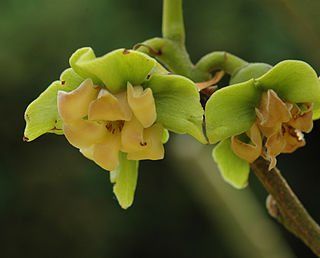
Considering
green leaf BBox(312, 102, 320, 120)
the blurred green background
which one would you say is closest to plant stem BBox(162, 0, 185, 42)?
green leaf BBox(312, 102, 320, 120)

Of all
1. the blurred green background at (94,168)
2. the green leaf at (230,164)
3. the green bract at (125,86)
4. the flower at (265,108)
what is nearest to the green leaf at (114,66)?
the green bract at (125,86)

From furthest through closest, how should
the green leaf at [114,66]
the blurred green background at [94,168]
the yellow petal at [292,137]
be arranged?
the blurred green background at [94,168] → the yellow petal at [292,137] → the green leaf at [114,66]

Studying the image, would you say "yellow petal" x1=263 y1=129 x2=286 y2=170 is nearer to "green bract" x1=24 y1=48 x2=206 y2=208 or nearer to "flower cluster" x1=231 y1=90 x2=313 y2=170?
"flower cluster" x1=231 y1=90 x2=313 y2=170

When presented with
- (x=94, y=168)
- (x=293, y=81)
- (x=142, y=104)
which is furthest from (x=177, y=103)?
(x=94, y=168)

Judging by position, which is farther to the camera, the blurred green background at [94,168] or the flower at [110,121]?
the blurred green background at [94,168]

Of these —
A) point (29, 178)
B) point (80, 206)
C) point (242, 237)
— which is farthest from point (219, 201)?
point (29, 178)

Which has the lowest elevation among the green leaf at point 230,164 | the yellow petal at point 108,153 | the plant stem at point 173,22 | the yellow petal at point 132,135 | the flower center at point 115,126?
the green leaf at point 230,164

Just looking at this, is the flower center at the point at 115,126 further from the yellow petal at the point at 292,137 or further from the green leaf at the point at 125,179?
the yellow petal at the point at 292,137

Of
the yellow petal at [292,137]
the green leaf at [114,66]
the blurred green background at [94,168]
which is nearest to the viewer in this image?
the green leaf at [114,66]
